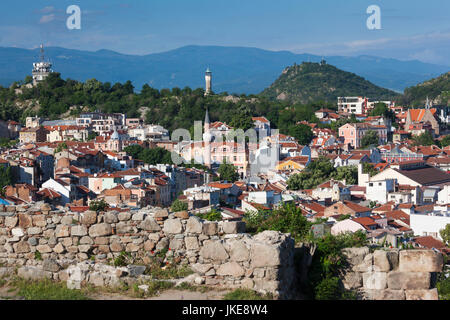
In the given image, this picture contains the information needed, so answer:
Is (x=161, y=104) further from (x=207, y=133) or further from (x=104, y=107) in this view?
(x=207, y=133)

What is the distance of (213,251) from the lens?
22.7ft

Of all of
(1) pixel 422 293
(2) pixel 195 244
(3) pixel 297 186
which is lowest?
(3) pixel 297 186

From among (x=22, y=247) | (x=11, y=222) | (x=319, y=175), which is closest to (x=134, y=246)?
(x=22, y=247)

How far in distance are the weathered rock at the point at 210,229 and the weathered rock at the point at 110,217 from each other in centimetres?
103

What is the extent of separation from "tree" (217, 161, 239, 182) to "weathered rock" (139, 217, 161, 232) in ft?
171

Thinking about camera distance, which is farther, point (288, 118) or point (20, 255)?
point (288, 118)

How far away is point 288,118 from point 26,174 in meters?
40.3

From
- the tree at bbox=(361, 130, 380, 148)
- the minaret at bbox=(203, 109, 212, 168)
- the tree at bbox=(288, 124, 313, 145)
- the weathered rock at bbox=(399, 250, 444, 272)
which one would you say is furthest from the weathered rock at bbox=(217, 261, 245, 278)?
the tree at bbox=(288, 124, 313, 145)

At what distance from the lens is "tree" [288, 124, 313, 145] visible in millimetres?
76375

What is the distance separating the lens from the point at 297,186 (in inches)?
2041

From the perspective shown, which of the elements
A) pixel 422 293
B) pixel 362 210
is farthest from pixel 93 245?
pixel 362 210

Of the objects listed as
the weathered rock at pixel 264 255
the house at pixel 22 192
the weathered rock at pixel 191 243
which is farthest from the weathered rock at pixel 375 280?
the house at pixel 22 192

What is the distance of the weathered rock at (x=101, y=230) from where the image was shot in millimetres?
7586

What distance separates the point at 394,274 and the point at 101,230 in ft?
9.82
